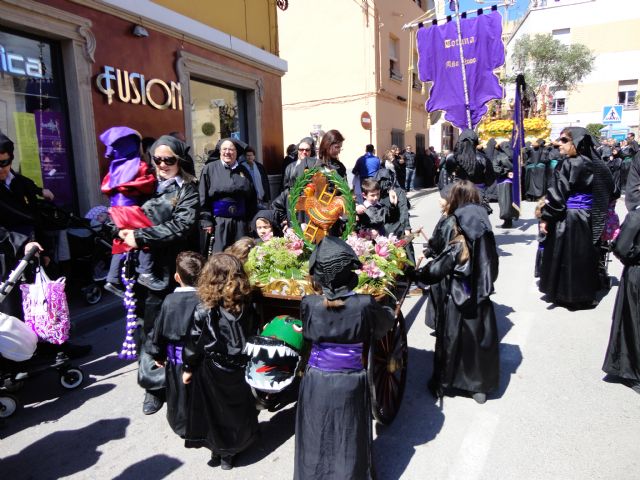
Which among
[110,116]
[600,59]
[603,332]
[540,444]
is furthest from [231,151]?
[600,59]

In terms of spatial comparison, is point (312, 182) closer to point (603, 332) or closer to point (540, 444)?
point (540, 444)

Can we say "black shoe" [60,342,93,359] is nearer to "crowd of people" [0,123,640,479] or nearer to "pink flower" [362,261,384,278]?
"crowd of people" [0,123,640,479]

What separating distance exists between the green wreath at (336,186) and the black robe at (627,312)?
6.91 feet

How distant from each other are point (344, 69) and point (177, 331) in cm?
1608

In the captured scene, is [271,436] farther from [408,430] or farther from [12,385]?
[12,385]

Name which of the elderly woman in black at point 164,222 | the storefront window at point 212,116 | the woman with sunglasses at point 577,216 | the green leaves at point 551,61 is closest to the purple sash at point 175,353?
the elderly woman in black at point 164,222

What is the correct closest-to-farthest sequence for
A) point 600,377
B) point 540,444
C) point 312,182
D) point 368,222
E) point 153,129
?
1. point 540,444
2. point 312,182
3. point 600,377
4. point 368,222
5. point 153,129

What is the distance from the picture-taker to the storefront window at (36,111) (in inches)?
222

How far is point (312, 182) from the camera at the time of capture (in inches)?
128

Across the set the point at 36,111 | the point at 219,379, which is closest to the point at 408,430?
the point at 219,379

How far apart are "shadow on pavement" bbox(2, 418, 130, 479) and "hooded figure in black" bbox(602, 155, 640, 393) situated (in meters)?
3.80

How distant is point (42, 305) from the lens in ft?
11.6

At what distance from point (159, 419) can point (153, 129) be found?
4.94 meters

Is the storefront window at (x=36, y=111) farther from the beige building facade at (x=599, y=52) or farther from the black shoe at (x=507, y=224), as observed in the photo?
the beige building facade at (x=599, y=52)
